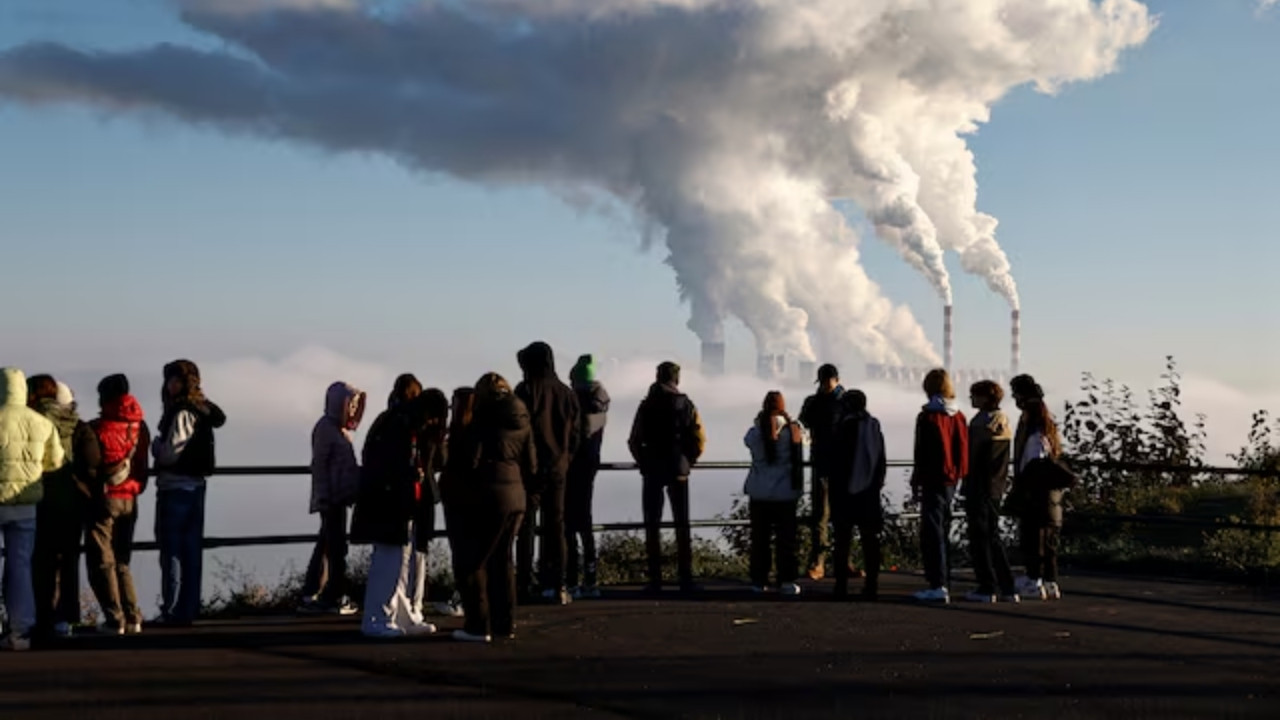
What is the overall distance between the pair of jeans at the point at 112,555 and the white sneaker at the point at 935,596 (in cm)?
652

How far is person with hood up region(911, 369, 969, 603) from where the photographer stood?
14.3m

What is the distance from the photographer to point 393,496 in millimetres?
11844

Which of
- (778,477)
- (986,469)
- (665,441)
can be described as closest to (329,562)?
(665,441)

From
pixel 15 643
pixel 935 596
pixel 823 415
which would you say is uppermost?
pixel 823 415

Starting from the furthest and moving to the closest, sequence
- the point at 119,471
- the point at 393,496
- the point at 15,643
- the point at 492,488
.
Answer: the point at 119,471 < the point at 393,496 < the point at 15,643 < the point at 492,488

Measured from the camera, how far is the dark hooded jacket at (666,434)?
14.8 metres

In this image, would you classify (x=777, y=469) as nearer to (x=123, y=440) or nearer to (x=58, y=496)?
(x=123, y=440)

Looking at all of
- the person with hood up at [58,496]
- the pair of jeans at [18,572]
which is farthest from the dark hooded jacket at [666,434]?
the pair of jeans at [18,572]

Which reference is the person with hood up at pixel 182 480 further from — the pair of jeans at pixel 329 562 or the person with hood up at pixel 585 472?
the person with hood up at pixel 585 472

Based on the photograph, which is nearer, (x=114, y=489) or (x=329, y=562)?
(x=114, y=489)

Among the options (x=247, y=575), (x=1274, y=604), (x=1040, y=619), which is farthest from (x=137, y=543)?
(x=1274, y=604)

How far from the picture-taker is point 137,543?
42.1 feet

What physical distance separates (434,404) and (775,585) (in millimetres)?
5016

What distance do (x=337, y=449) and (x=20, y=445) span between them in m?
2.32
